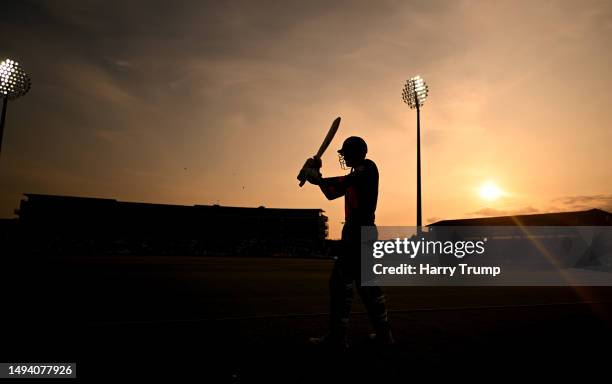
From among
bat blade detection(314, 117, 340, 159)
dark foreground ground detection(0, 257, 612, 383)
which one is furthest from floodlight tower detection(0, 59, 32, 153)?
bat blade detection(314, 117, 340, 159)

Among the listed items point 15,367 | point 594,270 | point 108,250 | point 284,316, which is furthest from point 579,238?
point 108,250

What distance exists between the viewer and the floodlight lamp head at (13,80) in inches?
891

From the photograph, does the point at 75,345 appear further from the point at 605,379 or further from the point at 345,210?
the point at 605,379

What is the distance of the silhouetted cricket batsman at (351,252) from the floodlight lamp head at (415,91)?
20096mm

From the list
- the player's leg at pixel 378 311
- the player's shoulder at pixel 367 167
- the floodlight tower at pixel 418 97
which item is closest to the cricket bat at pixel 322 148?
the player's shoulder at pixel 367 167

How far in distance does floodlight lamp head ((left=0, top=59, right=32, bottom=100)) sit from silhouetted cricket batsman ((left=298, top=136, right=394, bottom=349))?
26262 millimetres

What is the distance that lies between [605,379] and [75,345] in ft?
13.4

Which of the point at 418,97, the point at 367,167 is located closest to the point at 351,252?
the point at 367,167

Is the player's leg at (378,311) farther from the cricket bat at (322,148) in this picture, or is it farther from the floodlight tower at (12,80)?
the floodlight tower at (12,80)

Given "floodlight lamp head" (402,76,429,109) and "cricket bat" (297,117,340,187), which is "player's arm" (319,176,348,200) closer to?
"cricket bat" (297,117,340,187)

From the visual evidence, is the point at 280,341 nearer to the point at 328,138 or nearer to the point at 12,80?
the point at 328,138

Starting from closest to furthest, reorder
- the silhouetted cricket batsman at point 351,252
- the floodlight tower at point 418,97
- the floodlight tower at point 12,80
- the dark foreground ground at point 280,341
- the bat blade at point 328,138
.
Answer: the dark foreground ground at point 280,341, the silhouetted cricket batsman at point 351,252, the bat blade at point 328,138, the floodlight tower at point 418,97, the floodlight tower at point 12,80

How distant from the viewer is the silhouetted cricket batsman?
11.2 ft

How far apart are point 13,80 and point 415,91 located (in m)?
25.5
